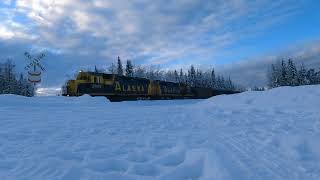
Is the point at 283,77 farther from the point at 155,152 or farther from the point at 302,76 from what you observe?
the point at 155,152

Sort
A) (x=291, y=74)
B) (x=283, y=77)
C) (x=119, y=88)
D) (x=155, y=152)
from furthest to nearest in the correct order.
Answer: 1. (x=283, y=77)
2. (x=291, y=74)
3. (x=119, y=88)
4. (x=155, y=152)

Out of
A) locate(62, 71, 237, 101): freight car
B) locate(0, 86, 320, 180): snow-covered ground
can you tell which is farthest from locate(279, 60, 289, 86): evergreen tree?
locate(0, 86, 320, 180): snow-covered ground

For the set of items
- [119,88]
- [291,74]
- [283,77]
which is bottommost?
[119,88]

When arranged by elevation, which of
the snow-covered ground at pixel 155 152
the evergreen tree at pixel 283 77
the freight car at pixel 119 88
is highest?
the evergreen tree at pixel 283 77

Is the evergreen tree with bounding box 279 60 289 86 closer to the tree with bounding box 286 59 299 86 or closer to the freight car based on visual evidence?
the tree with bounding box 286 59 299 86

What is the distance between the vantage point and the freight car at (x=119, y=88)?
35688mm

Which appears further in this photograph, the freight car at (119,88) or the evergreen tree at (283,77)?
the evergreen tree at (283,77)

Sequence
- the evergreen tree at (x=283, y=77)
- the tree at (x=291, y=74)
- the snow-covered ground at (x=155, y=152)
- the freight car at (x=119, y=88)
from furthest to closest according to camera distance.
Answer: the evergreen tree at (x=283, y=77) < the tree at (x=291, y=74) < the freight car at (x=119, y=88) < the snow-covered ground at (x=155, y=152)

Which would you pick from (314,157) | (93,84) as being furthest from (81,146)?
(93,84)

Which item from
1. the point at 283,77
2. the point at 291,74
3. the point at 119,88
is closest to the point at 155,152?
the point at 119,88

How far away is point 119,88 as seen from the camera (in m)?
39.6

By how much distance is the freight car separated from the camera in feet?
117

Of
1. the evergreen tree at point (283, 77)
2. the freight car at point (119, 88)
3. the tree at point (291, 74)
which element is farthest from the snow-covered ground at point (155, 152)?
the evergreen tree at point (283, 77)

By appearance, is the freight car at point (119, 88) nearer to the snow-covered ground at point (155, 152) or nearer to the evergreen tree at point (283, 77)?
the snow-covered ground at point (155, 152)
